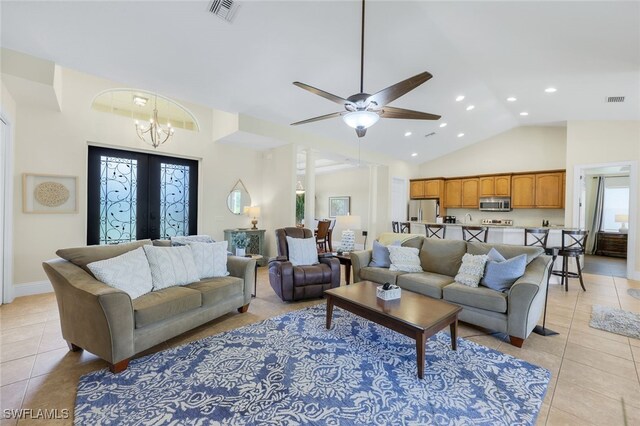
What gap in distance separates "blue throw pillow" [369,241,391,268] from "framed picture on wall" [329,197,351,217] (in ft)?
17.0

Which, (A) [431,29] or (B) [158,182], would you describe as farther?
(B) [158,182]

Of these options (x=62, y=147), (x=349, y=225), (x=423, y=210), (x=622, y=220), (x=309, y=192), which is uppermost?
(x=62, y=147)

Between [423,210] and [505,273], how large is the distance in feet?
18.8

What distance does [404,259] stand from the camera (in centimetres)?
387

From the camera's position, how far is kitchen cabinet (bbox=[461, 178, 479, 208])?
24.8 ft

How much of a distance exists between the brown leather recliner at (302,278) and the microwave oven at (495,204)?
17.9 ft

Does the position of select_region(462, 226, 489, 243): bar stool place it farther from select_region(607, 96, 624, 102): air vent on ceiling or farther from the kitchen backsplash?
select_region(607, 96, 624, 102): air vent on ceiling

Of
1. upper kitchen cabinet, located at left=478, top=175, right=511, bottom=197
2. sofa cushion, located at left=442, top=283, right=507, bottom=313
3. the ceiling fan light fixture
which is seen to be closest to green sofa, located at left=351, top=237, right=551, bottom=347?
sofa cushion, located at left=442, top=283, right=507, bottom=313

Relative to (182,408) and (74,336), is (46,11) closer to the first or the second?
(74,336)

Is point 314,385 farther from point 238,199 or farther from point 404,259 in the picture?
point 238,199

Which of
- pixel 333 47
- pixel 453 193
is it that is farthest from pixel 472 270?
pixel 453 193

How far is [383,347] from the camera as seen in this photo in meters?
2.55

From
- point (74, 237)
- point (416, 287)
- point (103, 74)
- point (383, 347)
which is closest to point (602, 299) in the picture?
point (416, 287)

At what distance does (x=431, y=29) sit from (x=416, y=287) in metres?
3.16
